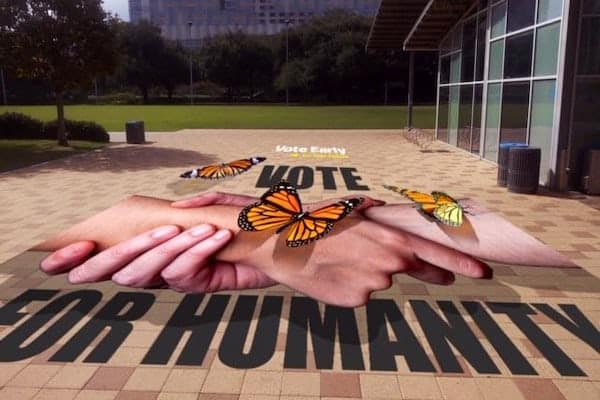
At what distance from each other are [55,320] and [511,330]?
12.8 ft

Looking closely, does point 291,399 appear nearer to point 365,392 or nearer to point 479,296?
point 365,392

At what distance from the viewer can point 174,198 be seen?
389 inches

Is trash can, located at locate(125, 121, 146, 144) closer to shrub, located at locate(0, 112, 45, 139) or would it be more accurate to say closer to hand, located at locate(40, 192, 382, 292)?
shrub, located at locate(0, 112, 45, 139)

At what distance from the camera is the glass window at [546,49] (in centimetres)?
1071

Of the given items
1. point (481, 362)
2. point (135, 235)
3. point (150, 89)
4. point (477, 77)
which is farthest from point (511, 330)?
point (150, 89)

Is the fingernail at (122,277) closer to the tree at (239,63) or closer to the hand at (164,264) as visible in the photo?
the hand at (164,264)

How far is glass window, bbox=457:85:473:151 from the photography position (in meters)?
16.8

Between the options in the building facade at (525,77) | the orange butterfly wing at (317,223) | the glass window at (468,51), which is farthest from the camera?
the glass window at (468,51)

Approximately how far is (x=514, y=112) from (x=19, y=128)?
1914cm

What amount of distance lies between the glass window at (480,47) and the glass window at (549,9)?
386 centimetres

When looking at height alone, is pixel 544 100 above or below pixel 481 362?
above

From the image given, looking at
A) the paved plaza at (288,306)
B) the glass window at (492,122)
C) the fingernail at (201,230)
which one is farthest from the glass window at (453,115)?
the fingernail at (201,230)

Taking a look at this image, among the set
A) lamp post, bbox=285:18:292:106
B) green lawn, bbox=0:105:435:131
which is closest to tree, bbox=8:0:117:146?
green lawn, bbox=0:105:435:131

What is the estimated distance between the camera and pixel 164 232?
21.0 ft
